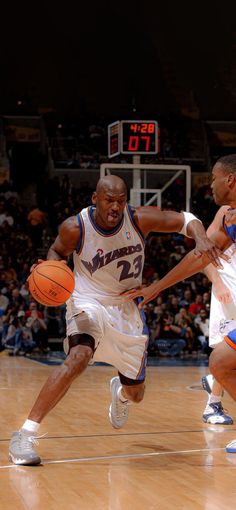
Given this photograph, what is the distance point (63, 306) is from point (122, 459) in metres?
10.2

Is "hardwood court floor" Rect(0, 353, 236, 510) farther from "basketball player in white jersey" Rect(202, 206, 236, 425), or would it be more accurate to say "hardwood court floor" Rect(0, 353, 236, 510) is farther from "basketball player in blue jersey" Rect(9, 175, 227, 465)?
"basketball player in blue jersey" Rect(9, 175, 227, 465)

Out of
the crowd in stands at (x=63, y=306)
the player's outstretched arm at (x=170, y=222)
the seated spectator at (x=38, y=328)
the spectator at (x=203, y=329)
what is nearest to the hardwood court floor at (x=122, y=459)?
the player's outstretched arm at (x=170, y=222)

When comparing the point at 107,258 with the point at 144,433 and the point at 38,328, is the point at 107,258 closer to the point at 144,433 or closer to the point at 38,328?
the point at 144,433

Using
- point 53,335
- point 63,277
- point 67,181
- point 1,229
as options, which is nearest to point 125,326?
point 63,277

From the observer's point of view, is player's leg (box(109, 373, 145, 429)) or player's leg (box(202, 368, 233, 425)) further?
player's leg (box(202, 368, 233, 425))

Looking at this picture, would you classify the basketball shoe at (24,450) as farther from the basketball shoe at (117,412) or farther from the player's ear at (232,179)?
the player's ear at (232,179)

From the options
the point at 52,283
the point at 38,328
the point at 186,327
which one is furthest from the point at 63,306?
the point at 52,283

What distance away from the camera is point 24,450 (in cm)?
465

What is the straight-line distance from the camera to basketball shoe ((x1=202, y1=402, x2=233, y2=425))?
6570 millimetres

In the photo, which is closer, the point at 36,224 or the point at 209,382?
the point at 209,382

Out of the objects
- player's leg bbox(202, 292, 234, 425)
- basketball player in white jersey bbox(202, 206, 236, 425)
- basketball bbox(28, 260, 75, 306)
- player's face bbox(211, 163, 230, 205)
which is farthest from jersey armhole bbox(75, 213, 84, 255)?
player's leg bbox(202, 292, 234, 425)

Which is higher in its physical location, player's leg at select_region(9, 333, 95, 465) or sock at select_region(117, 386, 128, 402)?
player's leg at select_region(9, 333, 95, 465)

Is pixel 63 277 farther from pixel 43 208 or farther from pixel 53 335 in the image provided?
pixel 43 208

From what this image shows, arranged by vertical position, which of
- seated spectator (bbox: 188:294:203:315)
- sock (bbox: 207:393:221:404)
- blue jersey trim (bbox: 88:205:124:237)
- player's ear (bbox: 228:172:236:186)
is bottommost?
seated spectator (bbox: 188:294:203:315)
